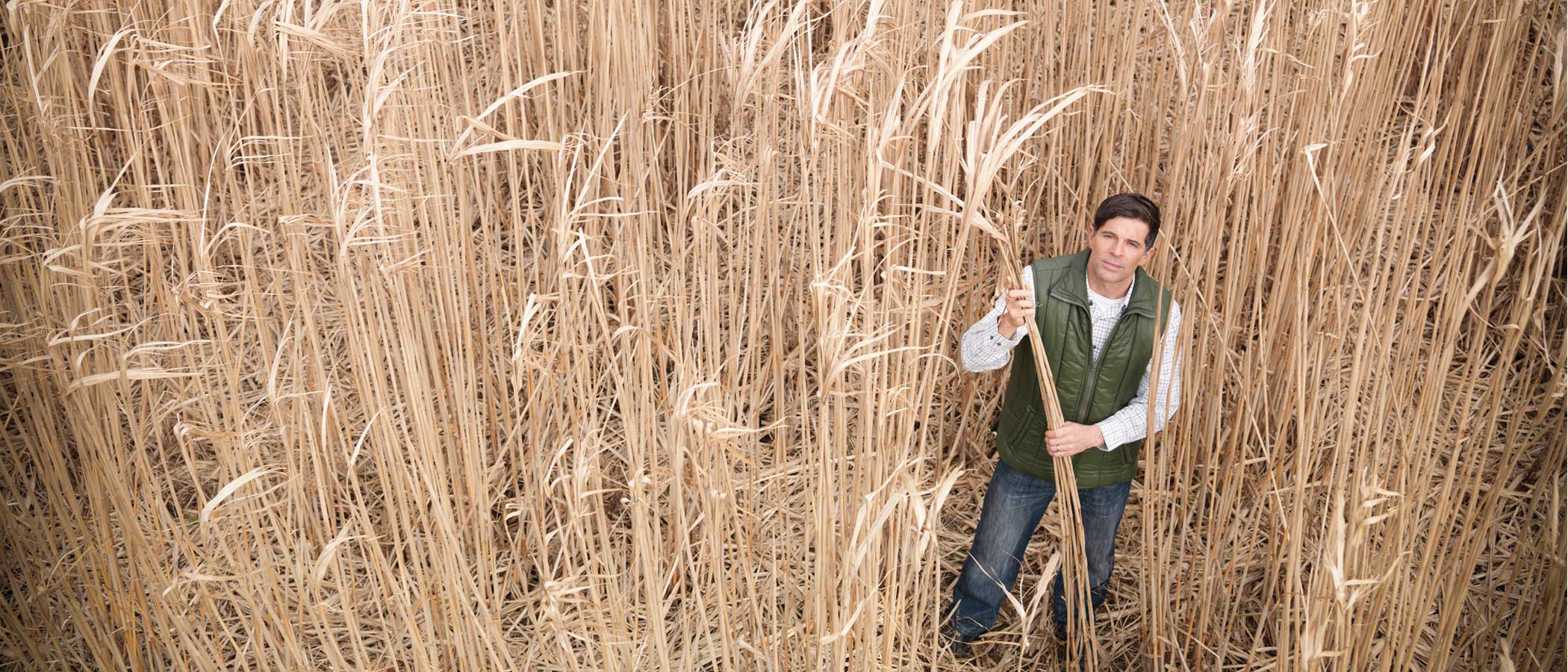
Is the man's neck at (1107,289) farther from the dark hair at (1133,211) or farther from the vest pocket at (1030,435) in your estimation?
the vest pocket at (1030,435)

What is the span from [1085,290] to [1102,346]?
0.09 m

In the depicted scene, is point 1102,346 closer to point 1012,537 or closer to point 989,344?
point 989,344

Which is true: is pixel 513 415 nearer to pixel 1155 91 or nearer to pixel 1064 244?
pixel 1064 244

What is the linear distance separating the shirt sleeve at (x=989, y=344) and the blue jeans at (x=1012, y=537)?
9.5 inches

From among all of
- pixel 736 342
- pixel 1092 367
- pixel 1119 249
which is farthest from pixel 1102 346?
A: pixel 736 342

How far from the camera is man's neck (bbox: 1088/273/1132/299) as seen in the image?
4.77ft

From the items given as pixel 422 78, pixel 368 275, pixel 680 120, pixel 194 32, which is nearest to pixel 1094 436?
pixel 680 120

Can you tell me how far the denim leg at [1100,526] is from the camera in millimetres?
1590

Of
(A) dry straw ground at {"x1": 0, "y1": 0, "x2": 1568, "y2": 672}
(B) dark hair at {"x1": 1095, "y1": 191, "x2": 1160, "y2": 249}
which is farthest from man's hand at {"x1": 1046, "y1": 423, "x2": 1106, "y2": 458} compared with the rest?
(B) dark hair at {"x1": 1095, "y1": 191, "x2": 1160, "y2": 249}

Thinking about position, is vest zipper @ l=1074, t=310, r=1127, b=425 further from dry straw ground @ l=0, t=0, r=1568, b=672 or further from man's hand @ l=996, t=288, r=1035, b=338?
man's hand @ l=996, t=288, r=1035, b=338

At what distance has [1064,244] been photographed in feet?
6.29

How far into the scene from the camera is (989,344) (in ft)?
4.57

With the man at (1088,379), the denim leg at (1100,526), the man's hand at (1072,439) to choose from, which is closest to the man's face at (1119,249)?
the man at (1088,379)

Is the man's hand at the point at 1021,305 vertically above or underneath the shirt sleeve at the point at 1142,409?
above
